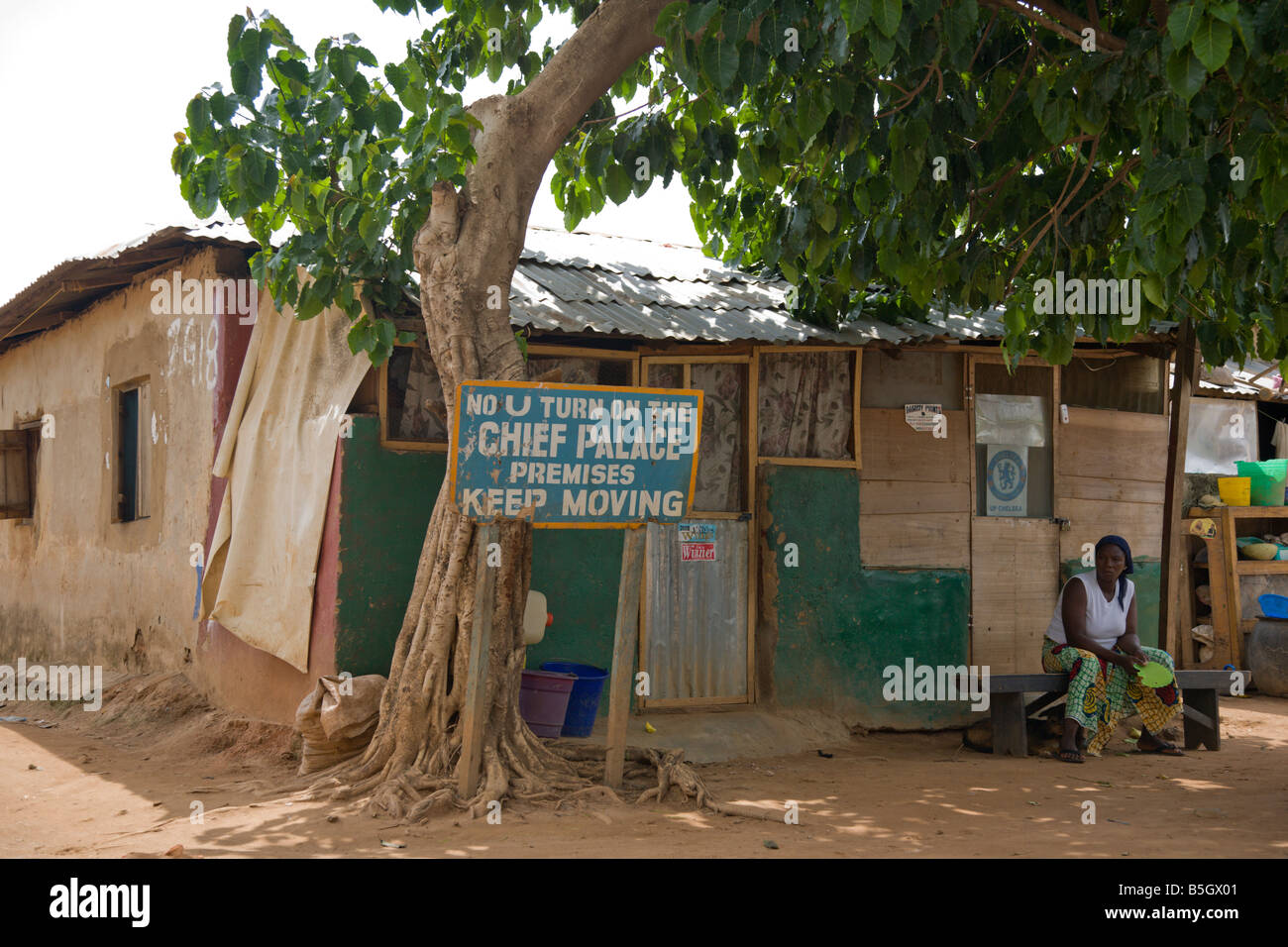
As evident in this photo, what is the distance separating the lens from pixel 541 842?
15.8ft

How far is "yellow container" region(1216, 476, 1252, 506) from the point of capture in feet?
34.6

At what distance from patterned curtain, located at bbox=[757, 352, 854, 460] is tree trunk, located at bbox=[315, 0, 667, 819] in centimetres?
230

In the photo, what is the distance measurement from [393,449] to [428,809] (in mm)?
2235

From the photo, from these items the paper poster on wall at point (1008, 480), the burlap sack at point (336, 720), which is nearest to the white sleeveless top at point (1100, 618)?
the paper poster on wall at point (1008, 480)

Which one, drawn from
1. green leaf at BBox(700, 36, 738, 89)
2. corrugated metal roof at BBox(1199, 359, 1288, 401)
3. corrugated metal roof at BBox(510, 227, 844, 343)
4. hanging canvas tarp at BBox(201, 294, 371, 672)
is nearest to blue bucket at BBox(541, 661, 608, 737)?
hanging canvas tarp at BBox(201, 294, 371, 672)

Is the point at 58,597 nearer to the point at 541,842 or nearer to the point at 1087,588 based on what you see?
the point at 541,842

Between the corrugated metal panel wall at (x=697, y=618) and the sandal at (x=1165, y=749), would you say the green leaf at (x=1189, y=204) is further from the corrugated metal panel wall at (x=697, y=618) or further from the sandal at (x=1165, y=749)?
the sandal at (x=1165, y=749)

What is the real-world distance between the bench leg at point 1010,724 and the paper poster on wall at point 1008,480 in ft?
5.15

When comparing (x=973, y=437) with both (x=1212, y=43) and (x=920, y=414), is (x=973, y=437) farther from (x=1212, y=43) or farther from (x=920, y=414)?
(x=1212, y=43)

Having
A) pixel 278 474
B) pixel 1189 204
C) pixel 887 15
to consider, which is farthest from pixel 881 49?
pixel 278 474

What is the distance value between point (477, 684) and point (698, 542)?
7.85ft

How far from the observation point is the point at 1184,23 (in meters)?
3.87

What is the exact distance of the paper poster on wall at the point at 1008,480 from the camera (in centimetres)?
837

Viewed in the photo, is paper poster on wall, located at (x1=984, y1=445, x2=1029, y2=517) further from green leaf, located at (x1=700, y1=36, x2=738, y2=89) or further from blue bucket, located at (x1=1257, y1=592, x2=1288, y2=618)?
green leaf, located at (x1=700, y1=36, x2=738, y2=89)
